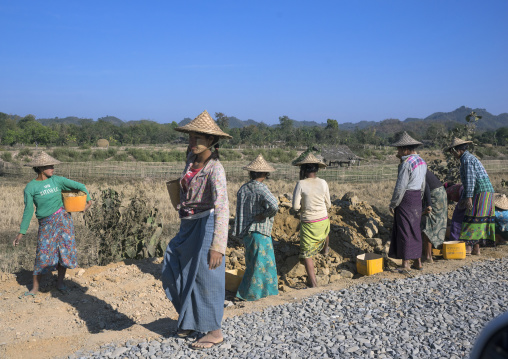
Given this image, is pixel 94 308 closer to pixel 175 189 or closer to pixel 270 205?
pixel 175 189

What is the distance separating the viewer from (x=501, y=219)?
6926 millimetres

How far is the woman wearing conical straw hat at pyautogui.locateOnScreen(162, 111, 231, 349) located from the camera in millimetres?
3205

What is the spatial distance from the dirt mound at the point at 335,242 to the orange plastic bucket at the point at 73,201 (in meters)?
2.35

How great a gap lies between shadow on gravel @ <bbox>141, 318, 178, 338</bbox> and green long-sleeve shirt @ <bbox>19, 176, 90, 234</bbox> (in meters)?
1.96

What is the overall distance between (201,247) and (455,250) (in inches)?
176

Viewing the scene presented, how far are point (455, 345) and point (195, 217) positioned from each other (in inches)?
89.0

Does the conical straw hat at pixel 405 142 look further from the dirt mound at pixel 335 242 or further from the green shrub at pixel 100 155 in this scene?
the green shrub at pixel 100 155

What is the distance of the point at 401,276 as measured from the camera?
5.32 m

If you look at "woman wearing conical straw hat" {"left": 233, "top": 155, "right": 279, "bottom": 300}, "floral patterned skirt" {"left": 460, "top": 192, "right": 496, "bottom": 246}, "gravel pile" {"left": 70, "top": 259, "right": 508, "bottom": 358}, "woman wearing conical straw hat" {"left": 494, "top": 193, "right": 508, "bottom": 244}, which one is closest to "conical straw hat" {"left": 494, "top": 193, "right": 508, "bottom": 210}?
"woman wearing conical straw hat" {"left": 494, "top": 193, "right": 508, "bottom": 244}

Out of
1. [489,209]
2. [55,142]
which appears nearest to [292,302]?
[489,209]

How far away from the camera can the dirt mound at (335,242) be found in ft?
20.1

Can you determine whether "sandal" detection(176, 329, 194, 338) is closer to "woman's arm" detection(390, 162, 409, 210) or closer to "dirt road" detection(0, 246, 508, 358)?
"dirt road" detection(0, 246, 508, 358)

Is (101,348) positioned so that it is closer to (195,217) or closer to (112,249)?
(195,217)

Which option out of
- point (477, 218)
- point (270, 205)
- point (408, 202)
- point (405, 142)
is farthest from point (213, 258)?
point (477, 218)
